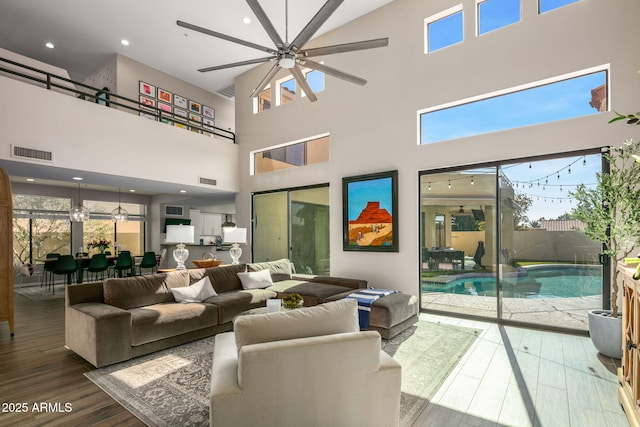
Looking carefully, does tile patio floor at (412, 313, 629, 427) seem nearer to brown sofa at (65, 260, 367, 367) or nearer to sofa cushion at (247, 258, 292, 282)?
brown sofa at (65, 260, 367, 367)

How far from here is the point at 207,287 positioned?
14.5 feet

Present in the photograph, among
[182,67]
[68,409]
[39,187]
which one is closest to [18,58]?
[182,67]

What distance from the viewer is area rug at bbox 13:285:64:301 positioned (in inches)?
259

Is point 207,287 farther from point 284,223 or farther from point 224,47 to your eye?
point 224,47

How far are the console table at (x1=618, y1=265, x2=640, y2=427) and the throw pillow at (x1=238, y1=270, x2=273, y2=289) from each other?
166 inches

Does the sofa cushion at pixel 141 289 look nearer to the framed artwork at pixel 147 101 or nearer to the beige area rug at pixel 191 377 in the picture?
the beige area rug at pixel 191 377

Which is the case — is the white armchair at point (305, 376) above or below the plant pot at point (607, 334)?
above

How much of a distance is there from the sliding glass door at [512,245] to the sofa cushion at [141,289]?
3800 millimetres

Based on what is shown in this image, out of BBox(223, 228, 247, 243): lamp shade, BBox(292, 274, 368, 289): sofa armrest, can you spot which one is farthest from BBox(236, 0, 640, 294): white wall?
BBox(223, 228, 247, 243): lamp shade

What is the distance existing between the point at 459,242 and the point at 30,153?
663cm

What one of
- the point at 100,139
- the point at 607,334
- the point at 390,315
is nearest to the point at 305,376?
the point at 390,315

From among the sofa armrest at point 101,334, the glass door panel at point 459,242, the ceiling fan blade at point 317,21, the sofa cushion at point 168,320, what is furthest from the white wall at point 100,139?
the glass door panel at point 459,242

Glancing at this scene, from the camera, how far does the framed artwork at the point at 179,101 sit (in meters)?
8.30

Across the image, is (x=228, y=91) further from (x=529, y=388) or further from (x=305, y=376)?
(x=529, y=388)
